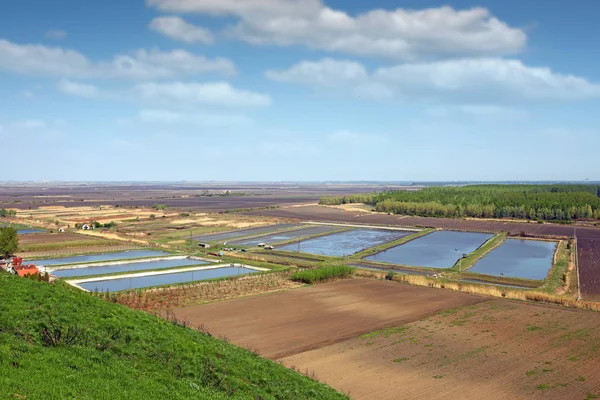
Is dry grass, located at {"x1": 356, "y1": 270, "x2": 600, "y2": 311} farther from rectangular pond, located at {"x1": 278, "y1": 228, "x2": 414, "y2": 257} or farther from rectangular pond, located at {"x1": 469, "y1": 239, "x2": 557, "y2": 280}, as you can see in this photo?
rectangular pond, located at {"x1": 278, "y1": 228, "x2": 414, "y2": 257}

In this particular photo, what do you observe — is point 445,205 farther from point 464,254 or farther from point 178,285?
point 178,285

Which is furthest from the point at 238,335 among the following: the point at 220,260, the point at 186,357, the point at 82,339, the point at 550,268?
the point at 550,268

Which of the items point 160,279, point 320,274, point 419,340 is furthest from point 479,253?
point 160,279

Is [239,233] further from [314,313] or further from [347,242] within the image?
[314,313]

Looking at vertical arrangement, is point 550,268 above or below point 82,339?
below

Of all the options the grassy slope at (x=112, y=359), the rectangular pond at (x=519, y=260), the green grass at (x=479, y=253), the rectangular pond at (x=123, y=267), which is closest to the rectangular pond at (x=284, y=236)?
the rectangular pond at (x=123, y=267)

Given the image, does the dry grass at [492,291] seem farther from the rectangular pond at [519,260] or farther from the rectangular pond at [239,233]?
the rectangular pond at [239,233]

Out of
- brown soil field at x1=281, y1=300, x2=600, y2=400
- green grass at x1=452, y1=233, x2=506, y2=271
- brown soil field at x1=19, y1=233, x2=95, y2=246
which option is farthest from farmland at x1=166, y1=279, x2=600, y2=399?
brown soil field at x1=19, y1=233, x2=95, y2=246
